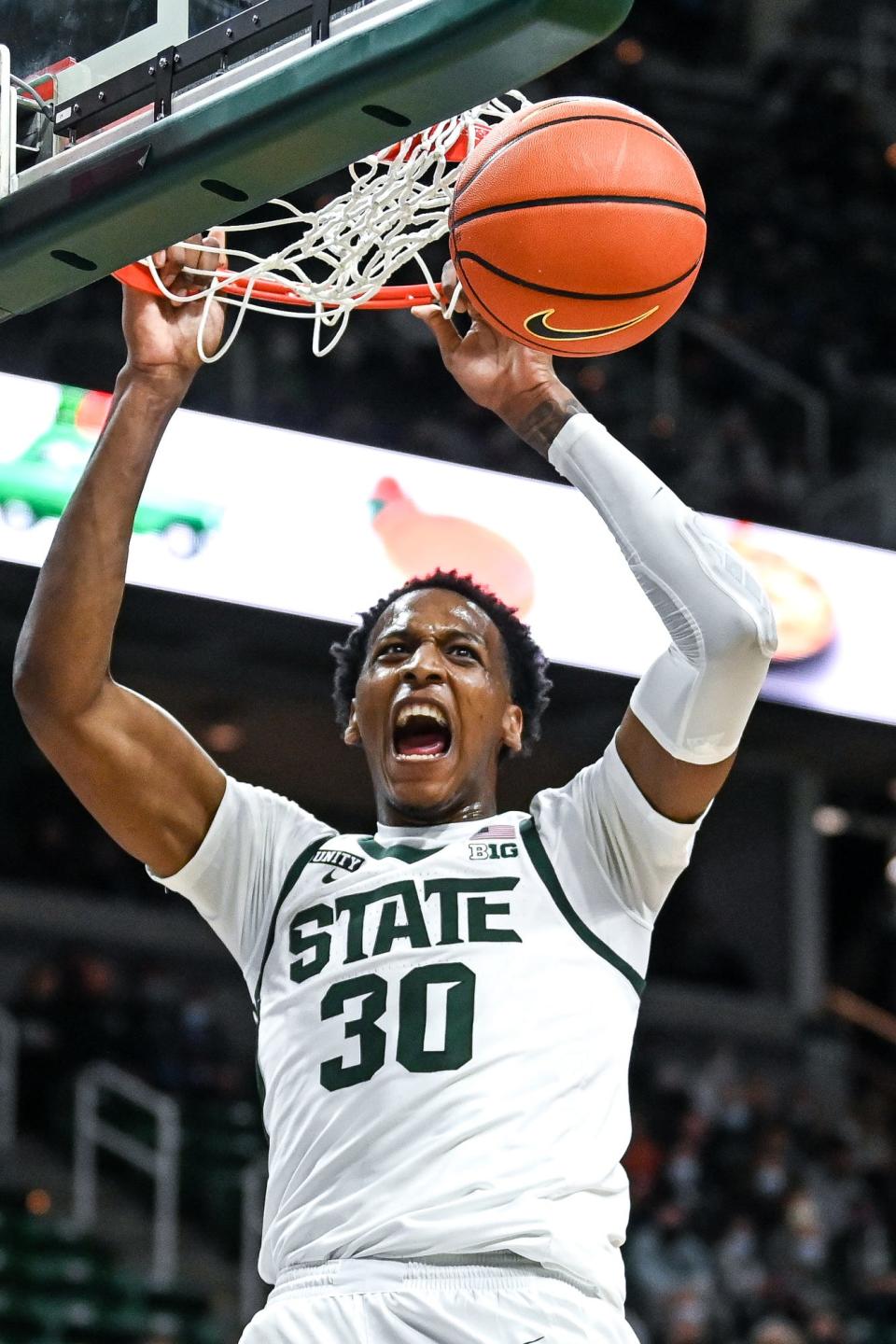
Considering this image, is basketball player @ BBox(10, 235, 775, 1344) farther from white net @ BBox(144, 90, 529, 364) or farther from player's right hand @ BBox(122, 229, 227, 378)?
white net @ BBox(144, 90, 529, 364)

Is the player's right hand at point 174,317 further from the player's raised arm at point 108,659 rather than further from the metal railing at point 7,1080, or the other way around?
the metal railing at point 7,1080

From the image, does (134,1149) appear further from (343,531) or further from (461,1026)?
(461,1026)

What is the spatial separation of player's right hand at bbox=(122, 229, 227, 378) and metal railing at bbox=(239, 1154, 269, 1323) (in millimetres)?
7421

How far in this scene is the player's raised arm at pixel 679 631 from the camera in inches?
134

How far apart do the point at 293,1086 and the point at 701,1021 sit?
42.6 feet

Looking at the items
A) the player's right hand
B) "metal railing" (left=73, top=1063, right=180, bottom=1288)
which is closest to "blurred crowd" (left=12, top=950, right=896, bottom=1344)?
"metal railing" (left=73, top=1063, right=180, bottom=1288)

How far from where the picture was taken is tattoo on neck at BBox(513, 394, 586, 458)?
12.1 feet

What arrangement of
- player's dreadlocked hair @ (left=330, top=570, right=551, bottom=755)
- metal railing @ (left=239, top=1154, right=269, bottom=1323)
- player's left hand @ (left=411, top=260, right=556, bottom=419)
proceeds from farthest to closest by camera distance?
metal railing @ (left=239, top=1154, right=269, bottom=1323) < player's dreadlocked hair @ (left=330, top=570, right=551, bottom=755) < player's left hand @ (left=411, top=260, right=556, bottom=419)

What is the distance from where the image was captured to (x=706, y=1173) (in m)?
13.1

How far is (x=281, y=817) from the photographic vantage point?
3836 mm

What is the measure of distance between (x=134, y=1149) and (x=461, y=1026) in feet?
29.0

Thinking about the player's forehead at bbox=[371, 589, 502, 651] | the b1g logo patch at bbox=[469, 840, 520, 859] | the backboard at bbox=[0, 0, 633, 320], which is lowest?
the b1g logo patch at bbox=[469, 840, 520, 859]

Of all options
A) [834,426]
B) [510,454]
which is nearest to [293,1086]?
[510,454]

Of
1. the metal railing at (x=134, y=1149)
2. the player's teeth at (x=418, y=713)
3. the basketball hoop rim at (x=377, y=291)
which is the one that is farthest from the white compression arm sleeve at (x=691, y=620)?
the metal railing at (x=134, y=1149)
